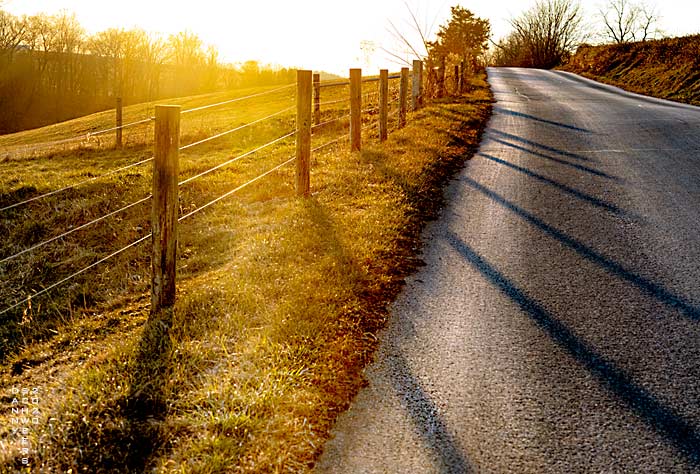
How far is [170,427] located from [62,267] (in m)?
6.49

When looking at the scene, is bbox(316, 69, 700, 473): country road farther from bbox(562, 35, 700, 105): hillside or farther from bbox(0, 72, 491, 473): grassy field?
bbox(562, 35, 700, 105): hillside

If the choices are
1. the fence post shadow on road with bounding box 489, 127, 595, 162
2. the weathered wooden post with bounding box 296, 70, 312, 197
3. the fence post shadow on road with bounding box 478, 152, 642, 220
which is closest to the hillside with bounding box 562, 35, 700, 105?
the fence post shadow on road with bounding box 489, 127, 595, 162

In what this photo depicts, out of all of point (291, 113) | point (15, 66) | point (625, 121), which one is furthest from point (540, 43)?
point (15, 66)

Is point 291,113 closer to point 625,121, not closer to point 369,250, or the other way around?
point 625,121

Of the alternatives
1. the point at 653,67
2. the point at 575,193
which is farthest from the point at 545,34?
the point at 575,193

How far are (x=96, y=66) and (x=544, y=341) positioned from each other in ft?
281

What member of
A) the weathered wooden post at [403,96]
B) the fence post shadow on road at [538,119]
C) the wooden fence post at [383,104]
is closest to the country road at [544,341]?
the wooden fence post at [383,104]

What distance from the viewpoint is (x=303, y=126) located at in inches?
327

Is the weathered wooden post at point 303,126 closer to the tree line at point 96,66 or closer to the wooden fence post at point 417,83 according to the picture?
the wooden fence post at point 417,83

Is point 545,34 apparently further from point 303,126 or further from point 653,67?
point 303,126

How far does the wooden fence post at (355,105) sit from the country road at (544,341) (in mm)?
2694

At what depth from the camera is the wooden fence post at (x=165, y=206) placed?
4.81 m

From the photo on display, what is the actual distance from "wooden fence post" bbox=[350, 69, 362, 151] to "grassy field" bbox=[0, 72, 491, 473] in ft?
0.97

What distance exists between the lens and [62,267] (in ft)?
29.4
